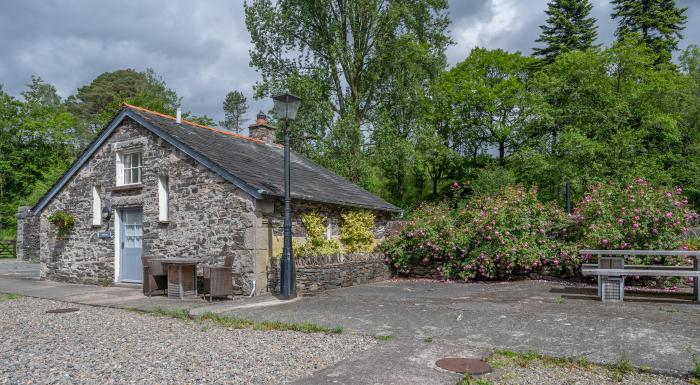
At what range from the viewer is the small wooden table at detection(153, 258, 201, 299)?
1085 cm

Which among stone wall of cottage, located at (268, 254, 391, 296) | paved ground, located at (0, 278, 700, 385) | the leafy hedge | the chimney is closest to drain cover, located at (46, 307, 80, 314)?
paved ground, located at (0, 278, 700, 385)

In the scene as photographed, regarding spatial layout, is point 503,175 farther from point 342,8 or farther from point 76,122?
point 76,122

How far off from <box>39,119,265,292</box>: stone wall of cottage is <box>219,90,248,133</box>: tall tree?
46.1 m

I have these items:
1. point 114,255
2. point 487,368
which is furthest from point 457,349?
point 114,255

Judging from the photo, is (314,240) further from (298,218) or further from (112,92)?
(112,92)

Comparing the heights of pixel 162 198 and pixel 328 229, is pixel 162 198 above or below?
above

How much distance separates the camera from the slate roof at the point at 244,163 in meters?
11.6

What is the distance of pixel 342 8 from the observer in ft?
78.0

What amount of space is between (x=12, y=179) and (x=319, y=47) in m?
29.7

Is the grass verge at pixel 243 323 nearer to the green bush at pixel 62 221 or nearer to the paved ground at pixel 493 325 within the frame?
the paved ground at pixel 493 325

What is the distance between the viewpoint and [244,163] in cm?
1295

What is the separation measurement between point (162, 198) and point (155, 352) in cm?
753

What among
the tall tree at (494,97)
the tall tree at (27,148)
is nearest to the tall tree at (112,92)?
the tall tree at (27,148)

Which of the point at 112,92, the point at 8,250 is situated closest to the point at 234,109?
the point at 112,92
